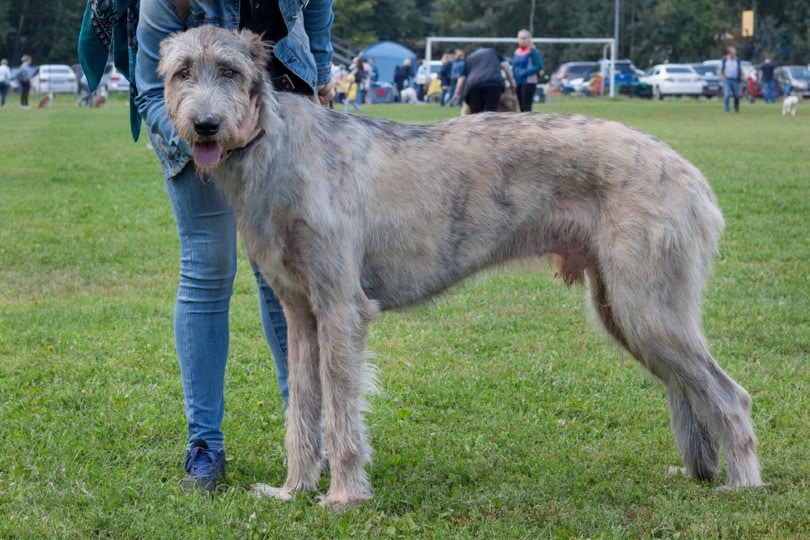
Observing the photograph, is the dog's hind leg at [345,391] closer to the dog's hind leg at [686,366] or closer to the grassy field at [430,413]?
the grassy field at [430,413]

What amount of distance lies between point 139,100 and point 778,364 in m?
3.98

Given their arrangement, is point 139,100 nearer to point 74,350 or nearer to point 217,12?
point 217,12

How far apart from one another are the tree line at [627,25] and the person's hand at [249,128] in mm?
66141

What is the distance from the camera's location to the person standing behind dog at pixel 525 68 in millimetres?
22281

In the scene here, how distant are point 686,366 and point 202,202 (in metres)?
2.11

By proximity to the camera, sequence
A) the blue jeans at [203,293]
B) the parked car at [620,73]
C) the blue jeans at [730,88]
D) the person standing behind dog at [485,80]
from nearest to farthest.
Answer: the blue jeans at [203,293] → the person standing behind dog at [485,80] → the blue jeans at [730,88] → the parked car at [620,73]

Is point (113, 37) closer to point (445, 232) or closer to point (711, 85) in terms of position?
point (445, 232)

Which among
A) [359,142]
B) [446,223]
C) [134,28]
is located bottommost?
[446,223]

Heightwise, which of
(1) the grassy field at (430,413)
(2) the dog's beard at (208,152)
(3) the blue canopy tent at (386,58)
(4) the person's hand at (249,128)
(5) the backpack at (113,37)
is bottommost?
(1) the grassy field at (430,413)

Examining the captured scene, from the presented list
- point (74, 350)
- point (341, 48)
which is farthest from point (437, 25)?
point (74, 350)

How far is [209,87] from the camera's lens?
3762 millimetres

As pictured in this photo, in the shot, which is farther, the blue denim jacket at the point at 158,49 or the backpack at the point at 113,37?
the backpack at the point at 113,37

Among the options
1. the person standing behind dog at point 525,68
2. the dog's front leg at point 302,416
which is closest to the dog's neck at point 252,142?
the dog's front leg at point 302,416

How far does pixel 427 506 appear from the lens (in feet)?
14.0
